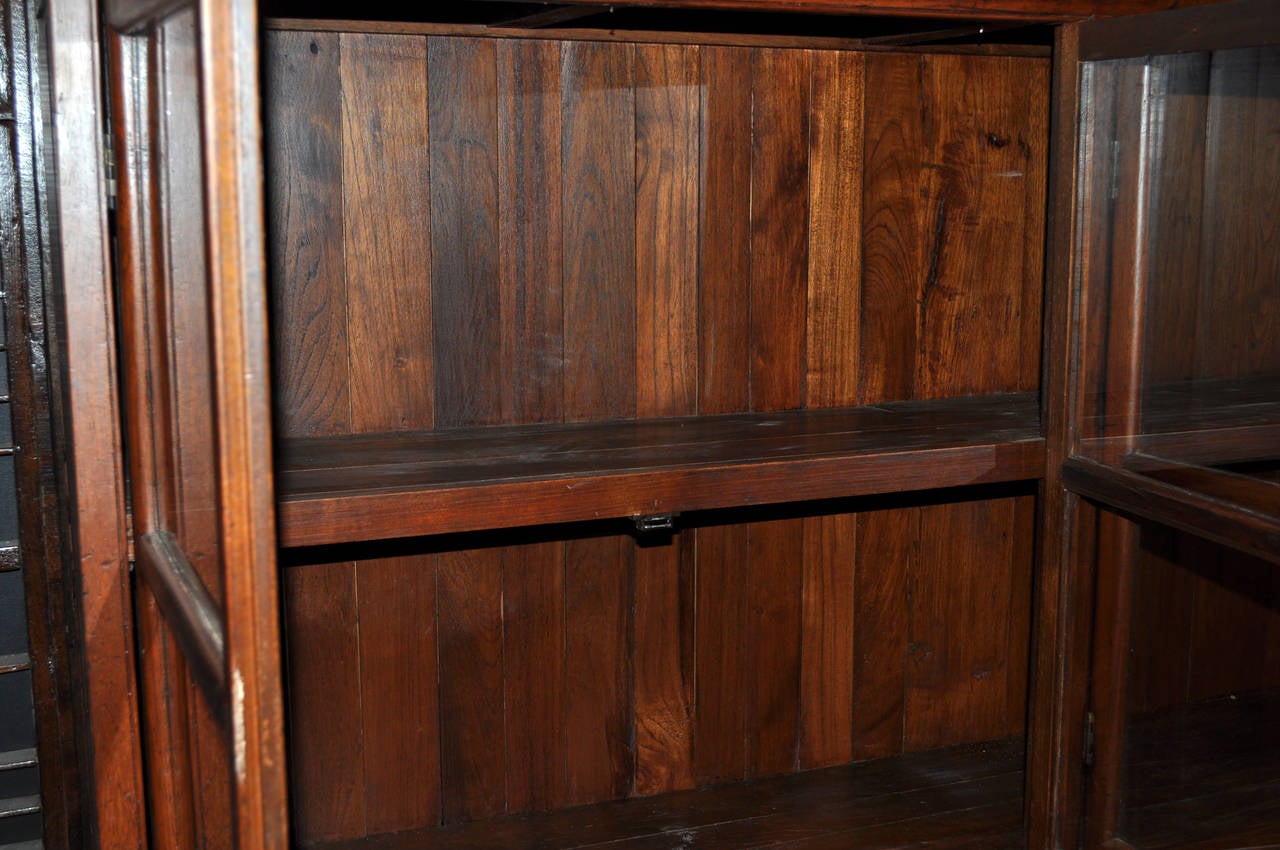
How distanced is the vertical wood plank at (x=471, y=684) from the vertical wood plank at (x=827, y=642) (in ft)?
2.13

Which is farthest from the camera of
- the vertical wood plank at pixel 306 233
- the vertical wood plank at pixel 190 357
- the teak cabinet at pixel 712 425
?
the vertical wood plank at pixel 306 233

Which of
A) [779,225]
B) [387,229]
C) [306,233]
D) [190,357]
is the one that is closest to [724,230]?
[779,225]

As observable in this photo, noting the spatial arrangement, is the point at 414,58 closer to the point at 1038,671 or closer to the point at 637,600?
the point at 637,600

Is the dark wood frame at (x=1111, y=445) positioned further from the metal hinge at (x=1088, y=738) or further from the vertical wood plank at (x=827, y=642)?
the vertical wood plank at (x=827, y=642)

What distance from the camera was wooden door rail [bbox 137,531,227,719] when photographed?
3.75 ft

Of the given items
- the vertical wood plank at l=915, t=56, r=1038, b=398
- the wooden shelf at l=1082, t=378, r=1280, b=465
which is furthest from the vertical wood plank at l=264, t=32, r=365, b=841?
the wooden shelf at l=1082, t=378, r=1280, b=465

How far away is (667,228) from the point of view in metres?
2.47

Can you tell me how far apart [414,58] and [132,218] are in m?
0.91

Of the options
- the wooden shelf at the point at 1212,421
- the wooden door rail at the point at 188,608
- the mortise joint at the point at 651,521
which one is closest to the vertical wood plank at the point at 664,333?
the mortise joint at the point at 651,521

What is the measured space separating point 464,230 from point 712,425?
22.4 inches

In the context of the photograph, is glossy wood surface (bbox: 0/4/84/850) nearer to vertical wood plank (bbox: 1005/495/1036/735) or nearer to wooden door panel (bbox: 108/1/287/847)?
wooden door panel (bbox: 108/1/287/847)

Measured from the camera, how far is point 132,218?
1.46 meters

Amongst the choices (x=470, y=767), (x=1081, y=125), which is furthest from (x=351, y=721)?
(x=1081, y=125)

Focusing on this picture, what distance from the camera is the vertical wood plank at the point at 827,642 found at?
2.72m
